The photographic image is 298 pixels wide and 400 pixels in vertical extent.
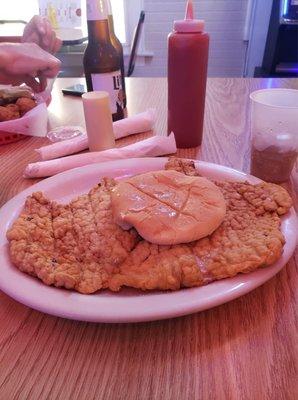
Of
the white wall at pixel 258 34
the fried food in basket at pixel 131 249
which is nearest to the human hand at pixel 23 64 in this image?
the fried food in basket at pixel 131 249

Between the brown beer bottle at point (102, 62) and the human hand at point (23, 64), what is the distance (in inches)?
6.8

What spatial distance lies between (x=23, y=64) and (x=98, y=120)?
0.42m

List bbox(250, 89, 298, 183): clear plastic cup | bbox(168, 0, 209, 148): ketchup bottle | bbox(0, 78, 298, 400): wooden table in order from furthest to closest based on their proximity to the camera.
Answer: bbox(168, 0, 209, 148): ketchup bottle → bbox(250, 89, 298, 183): clear plastic cup → bbox(0, 78, 298, 400): wooden table

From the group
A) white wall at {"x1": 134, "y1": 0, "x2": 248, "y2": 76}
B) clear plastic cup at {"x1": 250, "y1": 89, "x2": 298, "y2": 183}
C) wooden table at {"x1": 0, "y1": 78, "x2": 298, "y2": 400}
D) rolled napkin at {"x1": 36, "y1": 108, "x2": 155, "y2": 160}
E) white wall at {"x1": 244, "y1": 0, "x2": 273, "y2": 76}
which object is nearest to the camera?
wooden table at {"x1": 0, "y1": 78, "x2": 298, "y2": 400}

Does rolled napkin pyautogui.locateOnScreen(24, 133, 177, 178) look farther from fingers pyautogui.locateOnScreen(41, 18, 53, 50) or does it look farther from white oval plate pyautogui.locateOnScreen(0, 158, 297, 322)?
fingers pyautogui.locateOnScreen(41, 18, 53, 50)

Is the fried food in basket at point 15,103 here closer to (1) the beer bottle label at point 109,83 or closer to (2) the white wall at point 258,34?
(1) the beer bottle label at point 109,83

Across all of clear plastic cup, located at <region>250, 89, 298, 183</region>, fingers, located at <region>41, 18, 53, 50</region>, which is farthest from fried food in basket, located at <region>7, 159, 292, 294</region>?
fingers, located at <region>41, 18, 53, 50</region>

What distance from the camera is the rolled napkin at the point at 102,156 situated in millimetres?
878

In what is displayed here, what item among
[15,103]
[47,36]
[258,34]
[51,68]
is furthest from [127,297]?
[258,34]

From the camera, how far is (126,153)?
0.94 meters

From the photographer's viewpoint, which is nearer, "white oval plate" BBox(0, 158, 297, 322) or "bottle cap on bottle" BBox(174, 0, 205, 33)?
"white oval plate" BBox(0, 158, 297, 322)

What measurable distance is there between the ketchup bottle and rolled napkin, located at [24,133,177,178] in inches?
2.4

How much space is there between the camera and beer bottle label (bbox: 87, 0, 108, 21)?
100cm

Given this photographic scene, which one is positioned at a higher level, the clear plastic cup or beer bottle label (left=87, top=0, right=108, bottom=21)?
beer bottle label (left=87, top=0, right=108, bottom=21)
